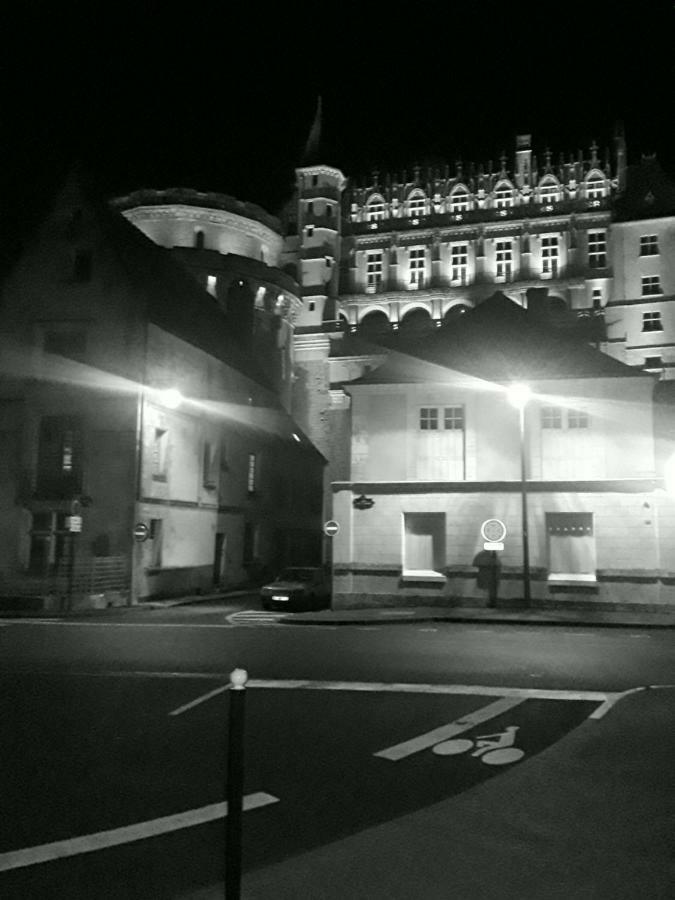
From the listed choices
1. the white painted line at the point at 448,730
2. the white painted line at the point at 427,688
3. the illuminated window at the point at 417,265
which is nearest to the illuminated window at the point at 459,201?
the illuminated window at the point at 417,265

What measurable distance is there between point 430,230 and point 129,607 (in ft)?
171

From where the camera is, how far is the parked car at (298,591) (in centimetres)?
2778

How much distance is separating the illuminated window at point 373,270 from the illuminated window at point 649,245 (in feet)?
73.0

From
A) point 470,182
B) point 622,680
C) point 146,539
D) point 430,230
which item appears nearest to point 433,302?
point 430,230

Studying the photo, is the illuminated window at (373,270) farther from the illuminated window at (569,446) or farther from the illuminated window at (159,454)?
the illuminated window at (569,446)

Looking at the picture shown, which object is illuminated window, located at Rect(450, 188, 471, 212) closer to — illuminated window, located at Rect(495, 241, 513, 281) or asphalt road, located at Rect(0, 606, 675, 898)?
illuminated window, located at Rect(495, 241, 513, 281)

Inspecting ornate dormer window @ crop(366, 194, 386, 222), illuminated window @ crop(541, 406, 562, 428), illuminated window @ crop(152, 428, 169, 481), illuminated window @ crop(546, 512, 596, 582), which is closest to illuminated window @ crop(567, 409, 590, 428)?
illuminated window @ crop(541, 406, 562, 428)

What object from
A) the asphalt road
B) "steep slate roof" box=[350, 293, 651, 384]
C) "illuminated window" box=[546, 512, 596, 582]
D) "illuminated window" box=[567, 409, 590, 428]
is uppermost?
"steep slate roof" box=[350, 293, 651, 384]

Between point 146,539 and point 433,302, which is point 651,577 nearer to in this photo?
point 146,539

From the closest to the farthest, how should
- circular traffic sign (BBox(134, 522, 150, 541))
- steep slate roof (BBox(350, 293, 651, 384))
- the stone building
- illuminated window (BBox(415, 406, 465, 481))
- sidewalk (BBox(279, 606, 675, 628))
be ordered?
sidewalk (BBox(279, 606, 675, 628)) → steep slate roof (BBox(350, 293, 651, 384)) → illuminated window (BBox(415, 406, 465, 481)) → circular traffic sign (BBox(134, 522, 150, 541)) → the stone building

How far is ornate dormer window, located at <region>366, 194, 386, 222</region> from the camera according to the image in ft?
249

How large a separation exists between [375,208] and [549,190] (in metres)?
15.9

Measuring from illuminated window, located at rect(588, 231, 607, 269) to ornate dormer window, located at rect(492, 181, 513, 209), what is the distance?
887cm

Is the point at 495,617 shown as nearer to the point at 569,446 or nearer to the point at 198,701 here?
the point at 569,446
